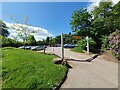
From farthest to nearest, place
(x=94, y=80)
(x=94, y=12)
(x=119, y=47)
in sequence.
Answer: (x=94, y=12), (x=119, y=47), (x=94, y=80)

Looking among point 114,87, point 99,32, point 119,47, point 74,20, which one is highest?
point 74,20

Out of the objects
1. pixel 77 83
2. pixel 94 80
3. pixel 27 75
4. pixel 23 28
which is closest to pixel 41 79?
pixel 27 75

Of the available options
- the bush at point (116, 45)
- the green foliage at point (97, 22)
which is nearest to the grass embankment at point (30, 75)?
the bush at point (116, 45)

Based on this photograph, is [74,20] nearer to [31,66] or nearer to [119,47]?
[119,47]

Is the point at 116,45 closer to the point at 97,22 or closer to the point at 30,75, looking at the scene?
the point at 30,75

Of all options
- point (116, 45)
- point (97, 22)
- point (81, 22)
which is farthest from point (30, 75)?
point (81, 22)

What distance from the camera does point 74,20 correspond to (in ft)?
115

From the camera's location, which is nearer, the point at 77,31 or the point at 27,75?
the point at 27,75

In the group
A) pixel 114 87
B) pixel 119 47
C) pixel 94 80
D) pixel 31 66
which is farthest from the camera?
pixel 119 47

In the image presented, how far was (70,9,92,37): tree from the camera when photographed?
34156 millimetres

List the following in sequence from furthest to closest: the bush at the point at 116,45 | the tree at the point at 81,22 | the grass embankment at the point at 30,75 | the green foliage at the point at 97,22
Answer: the tree at the point at 81,22, the green foliage at the point at 97,22, the bush at the point at 116,45, the grass embankment at the point at 30,75

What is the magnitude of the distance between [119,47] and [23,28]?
1965cm

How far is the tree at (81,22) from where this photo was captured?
3416cm

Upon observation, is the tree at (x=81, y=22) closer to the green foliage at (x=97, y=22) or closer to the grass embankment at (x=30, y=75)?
the green foliage at (x=97, y=22)
